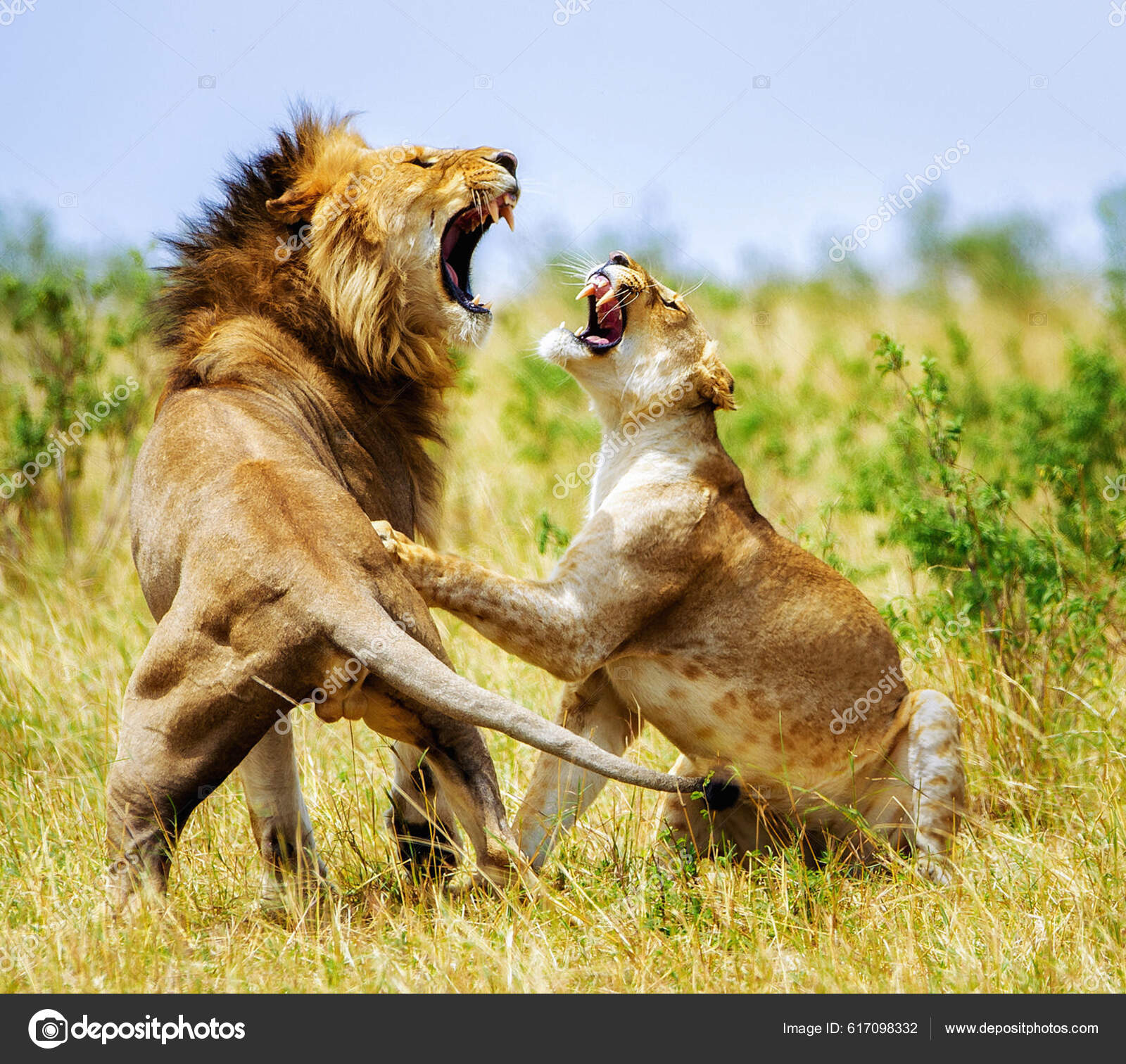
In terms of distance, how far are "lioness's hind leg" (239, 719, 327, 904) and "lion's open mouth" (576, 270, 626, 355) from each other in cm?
172

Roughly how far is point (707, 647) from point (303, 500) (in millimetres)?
1593

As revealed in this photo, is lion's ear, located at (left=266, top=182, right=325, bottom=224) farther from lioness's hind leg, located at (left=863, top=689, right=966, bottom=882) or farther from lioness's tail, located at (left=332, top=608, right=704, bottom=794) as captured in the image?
lioness's hind leg, located at (left=863, top=689, right=966, bottom=882)

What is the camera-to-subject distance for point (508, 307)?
1537cm

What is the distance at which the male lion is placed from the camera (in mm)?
3389

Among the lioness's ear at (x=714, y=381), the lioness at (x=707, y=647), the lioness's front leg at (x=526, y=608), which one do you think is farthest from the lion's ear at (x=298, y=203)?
the lioness's ear at (x=714, y=381)

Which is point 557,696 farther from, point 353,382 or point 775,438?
point 775,438

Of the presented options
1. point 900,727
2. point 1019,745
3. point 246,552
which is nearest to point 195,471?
point 246,552

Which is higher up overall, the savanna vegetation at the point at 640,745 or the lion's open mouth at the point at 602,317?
the lion's open mouth at the point at 602,317

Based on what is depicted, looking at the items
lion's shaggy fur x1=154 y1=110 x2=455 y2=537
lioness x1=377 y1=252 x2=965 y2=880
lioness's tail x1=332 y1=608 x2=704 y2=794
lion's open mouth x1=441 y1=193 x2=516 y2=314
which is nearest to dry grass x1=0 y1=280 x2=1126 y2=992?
lioness x1=377 y1=252 x2=965 y2=880

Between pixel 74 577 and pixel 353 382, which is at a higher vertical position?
pixel 353 382

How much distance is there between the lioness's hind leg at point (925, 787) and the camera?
4527mm

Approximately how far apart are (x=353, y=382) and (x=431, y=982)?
202 cm
